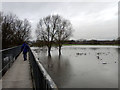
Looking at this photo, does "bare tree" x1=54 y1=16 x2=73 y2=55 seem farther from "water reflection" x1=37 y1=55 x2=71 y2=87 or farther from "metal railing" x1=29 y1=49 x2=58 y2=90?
"metal railing" x1=29 y1=49 x2=58 y2=90

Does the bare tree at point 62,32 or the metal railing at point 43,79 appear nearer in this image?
the metal railing at point 43,79

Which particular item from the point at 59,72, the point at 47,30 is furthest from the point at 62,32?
the point at 59,72

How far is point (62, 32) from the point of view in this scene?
38.3 meters

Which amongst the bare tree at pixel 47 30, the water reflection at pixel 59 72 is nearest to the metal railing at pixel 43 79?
the water reflection at pixel 59 72

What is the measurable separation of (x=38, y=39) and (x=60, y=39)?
7.50 meters

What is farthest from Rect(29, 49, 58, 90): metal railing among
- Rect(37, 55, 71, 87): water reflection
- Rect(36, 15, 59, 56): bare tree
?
Rect(36, 15, 59, 56): bare tree

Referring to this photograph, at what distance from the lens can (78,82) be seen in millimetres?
16734

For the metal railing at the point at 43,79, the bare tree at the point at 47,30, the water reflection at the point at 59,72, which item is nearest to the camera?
the metal railing at the point at 43,79

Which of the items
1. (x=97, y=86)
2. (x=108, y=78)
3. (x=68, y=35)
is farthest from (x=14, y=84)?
(x=68, y=35)

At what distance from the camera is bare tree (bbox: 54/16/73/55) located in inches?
1492

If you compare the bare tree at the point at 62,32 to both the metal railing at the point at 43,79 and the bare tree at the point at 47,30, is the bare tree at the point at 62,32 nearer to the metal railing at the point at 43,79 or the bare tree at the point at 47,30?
the bare tree at the point at 47,30

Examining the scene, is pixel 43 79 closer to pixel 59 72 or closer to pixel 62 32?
pixel 59 72

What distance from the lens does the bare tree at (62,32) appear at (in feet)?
124

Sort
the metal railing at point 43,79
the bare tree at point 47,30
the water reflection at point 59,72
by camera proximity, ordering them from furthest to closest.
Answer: the bare tree at point 47,30
the water reflection at point 59,72
the metal railing at point 43,79
